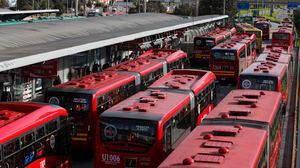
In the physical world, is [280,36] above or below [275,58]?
above

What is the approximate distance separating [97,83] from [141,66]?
4.81m

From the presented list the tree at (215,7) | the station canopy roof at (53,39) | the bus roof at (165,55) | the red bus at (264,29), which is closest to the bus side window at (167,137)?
the station canopy roof at (53,39)

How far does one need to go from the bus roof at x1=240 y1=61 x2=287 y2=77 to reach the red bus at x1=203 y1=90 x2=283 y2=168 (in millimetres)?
3867

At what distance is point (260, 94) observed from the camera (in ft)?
47.3

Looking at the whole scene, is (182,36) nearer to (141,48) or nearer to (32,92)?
(141,48)

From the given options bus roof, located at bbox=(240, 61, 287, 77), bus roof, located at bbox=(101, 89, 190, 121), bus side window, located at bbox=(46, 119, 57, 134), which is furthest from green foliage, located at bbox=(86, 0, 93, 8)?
bus side window, located at bbox=(46, 119, 57, 134)

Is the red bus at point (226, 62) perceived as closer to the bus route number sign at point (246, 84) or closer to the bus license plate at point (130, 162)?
the bus route number sign at point (246, 84)

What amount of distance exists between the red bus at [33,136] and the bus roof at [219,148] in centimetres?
347

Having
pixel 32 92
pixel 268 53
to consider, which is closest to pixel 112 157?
pixel 32 92

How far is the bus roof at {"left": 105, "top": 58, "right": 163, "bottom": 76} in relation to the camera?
1919 centimetres

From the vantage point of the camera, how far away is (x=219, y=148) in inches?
358

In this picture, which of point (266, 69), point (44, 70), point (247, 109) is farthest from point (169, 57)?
point (247, 109)

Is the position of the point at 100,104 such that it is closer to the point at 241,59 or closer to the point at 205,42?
the point at 241,59

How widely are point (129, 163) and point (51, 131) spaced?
82.7 inches
